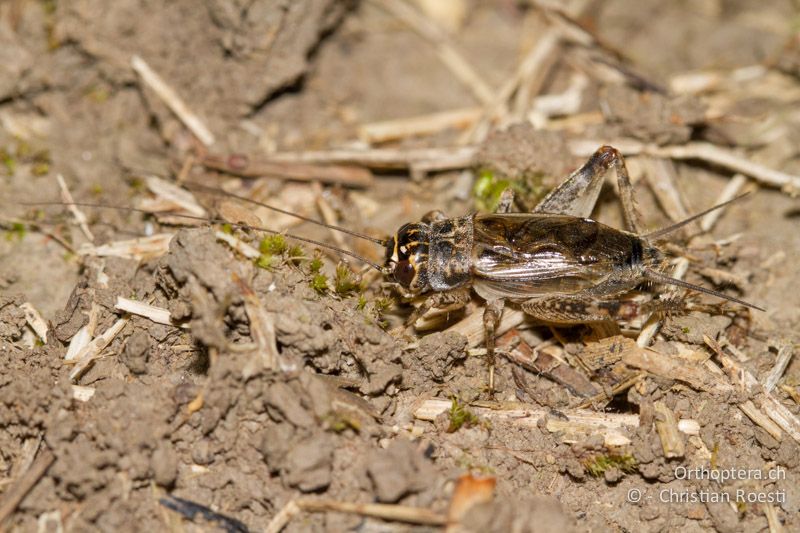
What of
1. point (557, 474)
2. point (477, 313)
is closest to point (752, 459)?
point (557, 474)

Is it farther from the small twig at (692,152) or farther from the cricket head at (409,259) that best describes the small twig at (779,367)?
the cricket head at (409,259)

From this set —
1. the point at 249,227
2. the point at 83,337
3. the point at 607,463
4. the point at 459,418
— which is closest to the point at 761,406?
the point at 607,463

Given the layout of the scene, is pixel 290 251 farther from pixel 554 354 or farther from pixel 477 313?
pixel 554 354

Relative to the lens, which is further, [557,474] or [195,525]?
[557,474]

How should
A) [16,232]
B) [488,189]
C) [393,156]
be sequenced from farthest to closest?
[393,156] → [488,189] → [16,232]

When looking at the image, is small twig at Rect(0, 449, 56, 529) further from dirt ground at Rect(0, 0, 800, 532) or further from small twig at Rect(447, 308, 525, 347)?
small twig at Rect(447, 308, 525, 347)

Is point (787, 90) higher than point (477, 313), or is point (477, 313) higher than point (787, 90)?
point (787, 90)

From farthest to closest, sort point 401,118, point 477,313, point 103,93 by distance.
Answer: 1. point 401,118
2. point 103,93
3. point 477,313

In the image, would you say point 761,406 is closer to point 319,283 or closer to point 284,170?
point 319,283
